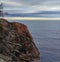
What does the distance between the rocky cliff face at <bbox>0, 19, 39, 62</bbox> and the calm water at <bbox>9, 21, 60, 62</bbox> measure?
9 centimetres

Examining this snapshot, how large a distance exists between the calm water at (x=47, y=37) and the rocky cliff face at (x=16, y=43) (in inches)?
3.4

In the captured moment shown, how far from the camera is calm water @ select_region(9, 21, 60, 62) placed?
260 centimetres

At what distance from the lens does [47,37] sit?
2676mm

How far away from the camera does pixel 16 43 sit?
2.69 meters

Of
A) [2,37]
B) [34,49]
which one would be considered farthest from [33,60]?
[2,37]

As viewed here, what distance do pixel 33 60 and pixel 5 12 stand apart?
0.91m

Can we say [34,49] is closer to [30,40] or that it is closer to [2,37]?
[30,40]

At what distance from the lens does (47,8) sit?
2668 millimetres

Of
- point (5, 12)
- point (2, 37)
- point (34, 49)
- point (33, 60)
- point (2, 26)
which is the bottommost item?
point (33, 60)

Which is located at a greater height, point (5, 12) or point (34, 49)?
point (5, 12)

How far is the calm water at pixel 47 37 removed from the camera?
8.53 ft

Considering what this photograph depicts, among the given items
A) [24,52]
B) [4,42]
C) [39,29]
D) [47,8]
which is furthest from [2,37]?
[47,8]

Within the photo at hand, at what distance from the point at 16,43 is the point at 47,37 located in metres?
0.50

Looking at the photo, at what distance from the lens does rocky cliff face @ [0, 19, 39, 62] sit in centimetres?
263
